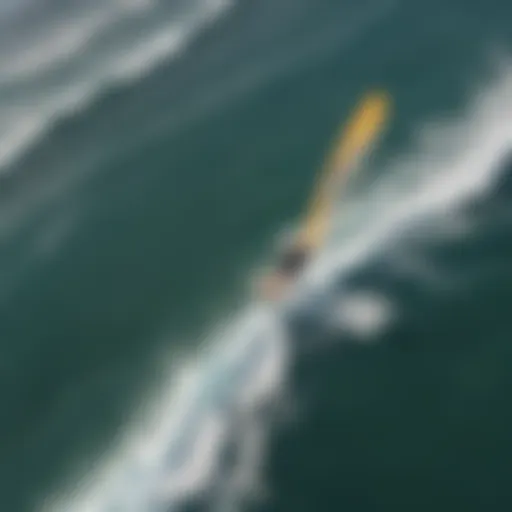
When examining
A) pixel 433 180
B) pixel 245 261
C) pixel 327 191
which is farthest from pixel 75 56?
pixel 433 180

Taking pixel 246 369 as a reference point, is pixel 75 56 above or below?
above

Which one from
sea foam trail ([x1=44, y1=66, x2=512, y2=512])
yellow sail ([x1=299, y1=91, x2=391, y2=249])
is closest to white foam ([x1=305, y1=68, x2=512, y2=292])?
sea foam trail ([x1=44, y1=66, x2=512, y2=512])

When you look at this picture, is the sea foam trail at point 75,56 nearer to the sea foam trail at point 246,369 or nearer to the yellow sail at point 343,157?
the yellow sail at point 343,157

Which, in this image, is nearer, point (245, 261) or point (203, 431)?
point (203, 431)

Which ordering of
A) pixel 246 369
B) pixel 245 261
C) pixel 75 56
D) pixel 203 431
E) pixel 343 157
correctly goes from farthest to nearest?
pixel 75 56
pixel 343 157
pixel 245 261
pixel 246 369
pixel 203 431

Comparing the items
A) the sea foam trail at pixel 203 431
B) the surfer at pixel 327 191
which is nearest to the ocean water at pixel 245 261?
the sea foam trail at pixel 203 431

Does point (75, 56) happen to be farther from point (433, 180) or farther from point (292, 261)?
Result: point (433, 180)

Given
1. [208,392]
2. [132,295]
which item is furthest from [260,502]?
[132,295]

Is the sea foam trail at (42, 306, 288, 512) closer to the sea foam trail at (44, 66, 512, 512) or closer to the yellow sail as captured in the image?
the sea foam trail at (44, 66, 512, 512)
